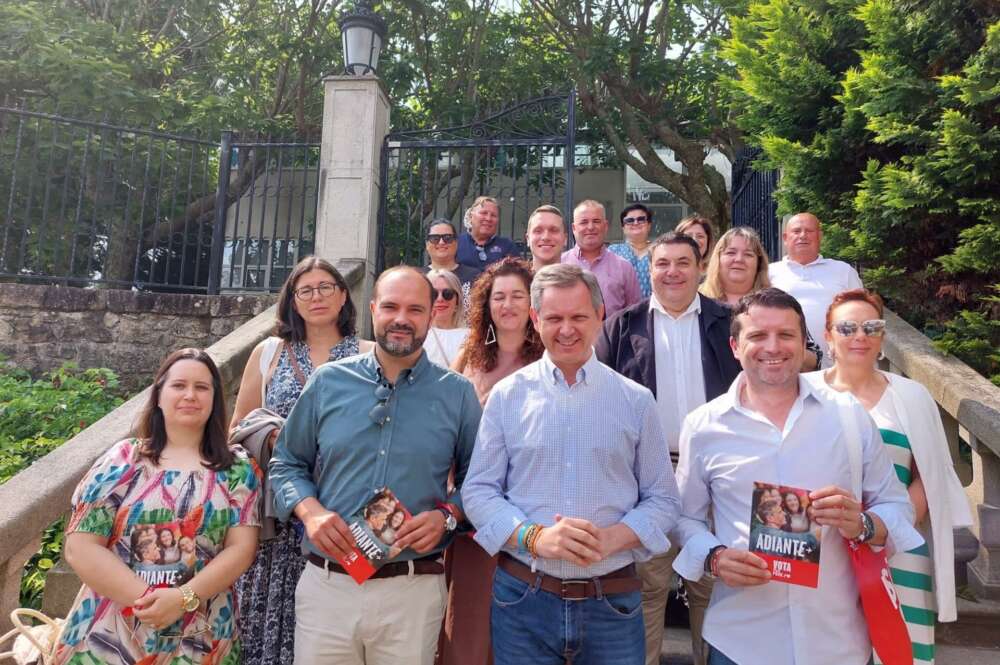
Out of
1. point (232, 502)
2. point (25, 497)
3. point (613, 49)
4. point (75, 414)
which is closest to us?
point (232, 502)

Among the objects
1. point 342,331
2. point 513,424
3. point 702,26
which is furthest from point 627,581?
point 702,26

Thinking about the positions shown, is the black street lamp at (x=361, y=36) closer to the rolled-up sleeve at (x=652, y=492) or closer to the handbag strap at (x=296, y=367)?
the handbag strap at (x=296, y=367)

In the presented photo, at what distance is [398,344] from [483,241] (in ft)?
11.4

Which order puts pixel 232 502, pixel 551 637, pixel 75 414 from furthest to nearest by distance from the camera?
pixel 75 414, pixel 232 502, pixel 551 637

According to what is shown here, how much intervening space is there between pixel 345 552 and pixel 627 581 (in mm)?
913

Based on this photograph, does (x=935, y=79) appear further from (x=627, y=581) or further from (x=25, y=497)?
(x=25, y=497)

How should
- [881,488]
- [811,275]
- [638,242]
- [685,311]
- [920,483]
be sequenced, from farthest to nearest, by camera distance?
1. [638,242]
2. [811,275]
3. [685,311]
4. [920,483]
5. [881,488]

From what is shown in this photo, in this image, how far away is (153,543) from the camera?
2490mm

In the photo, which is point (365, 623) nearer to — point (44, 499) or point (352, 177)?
point (44, 499)

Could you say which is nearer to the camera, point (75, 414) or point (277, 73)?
point (75, 414)

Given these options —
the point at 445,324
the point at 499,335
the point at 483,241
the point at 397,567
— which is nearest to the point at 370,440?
the point at 397,567

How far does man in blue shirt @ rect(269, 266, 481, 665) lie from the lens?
243 centimetres

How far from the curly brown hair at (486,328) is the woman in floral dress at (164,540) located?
113 cm

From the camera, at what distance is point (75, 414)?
5809 millimetres
